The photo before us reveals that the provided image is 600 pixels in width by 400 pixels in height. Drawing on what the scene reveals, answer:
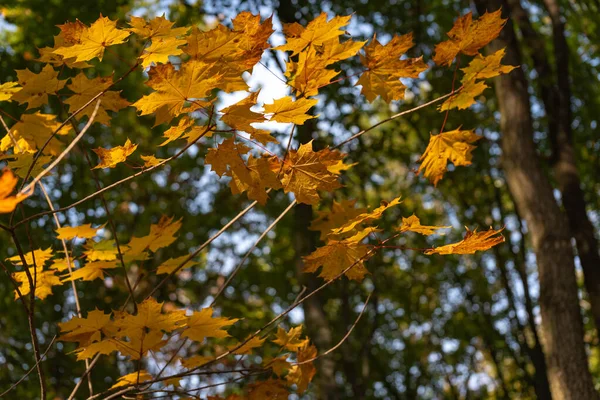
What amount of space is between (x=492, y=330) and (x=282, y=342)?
14.2 ft

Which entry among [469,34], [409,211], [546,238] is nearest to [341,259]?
[469,34]

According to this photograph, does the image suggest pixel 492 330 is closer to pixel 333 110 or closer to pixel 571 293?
pixel 333 110

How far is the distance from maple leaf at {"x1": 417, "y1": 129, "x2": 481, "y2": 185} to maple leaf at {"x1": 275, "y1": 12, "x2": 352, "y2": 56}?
0.45 metres

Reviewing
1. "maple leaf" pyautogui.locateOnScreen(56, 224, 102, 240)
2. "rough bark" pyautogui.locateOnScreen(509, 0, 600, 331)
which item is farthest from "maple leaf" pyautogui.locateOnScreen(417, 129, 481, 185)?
"rough bark" pyautogui.locateOnScreen(509, 0, 600, 331)

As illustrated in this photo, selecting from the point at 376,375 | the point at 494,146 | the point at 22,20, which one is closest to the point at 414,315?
the point at 376,375

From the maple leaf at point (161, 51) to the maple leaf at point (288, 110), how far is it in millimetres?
268

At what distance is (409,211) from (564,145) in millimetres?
2632

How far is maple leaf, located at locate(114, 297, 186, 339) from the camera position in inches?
55.9

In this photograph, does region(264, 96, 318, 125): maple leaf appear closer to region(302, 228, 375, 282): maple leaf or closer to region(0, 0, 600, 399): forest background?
region(302, 228, 375, 282): maple leaf

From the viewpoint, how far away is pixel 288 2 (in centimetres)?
429

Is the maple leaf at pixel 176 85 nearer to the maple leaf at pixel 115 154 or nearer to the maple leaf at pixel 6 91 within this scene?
the maple leaf at pixel 115 154

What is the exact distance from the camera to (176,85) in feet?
4.60

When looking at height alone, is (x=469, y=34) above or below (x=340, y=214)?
above

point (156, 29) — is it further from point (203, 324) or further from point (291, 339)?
point (291, 339)
